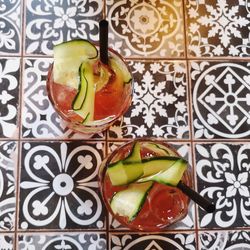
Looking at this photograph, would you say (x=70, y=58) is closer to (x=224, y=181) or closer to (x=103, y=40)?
(x=103, y=40)

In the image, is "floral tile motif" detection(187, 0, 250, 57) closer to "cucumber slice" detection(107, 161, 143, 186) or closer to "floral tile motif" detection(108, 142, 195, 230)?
"floral tile motif" detection(108, 142, 195, 230)

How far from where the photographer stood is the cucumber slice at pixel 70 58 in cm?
90

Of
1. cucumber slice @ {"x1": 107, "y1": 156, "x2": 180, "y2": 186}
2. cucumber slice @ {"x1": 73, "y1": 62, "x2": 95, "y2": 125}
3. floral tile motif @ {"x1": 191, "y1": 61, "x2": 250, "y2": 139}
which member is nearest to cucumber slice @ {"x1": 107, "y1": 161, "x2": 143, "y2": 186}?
cucumber slice @ {"x1": 107, "y1": 156, "x2": 180, "y2": 186}

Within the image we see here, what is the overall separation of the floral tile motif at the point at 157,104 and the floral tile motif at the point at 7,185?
0.68ft

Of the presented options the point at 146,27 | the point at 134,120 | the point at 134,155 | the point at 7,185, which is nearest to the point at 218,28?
the point at 146,27

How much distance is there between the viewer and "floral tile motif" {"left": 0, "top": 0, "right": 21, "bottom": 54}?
1.06m

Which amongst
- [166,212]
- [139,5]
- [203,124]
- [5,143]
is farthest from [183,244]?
[139,5]

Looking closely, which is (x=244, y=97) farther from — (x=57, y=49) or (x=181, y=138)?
(x=57, y=49)

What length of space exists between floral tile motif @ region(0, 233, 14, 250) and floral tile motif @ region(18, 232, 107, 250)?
0.05 ft

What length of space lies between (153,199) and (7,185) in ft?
0.98

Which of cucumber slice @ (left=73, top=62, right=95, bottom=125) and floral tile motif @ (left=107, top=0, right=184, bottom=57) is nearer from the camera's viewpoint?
cucumber slice @ (left=73, top=62, right=95, bottom=125)

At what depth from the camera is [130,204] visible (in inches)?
34.8

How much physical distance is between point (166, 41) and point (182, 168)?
324mm

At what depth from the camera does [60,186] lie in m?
1.01
